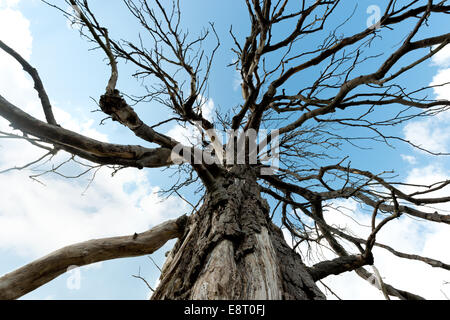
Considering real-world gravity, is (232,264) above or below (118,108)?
below

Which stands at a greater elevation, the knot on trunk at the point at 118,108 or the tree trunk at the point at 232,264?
the knot on trunk at the point at 118,108

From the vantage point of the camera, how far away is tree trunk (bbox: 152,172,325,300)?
786mm

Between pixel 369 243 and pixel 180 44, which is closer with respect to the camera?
pixel 369 243

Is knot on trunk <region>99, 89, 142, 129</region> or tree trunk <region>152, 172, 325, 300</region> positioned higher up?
knot on trunk <region>99, 89, 142, 129</region>

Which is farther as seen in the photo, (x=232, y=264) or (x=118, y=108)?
(x=118, y=108)

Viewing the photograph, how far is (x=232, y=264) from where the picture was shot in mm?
894

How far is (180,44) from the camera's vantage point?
3412 millimetres

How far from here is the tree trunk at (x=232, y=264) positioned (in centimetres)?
79

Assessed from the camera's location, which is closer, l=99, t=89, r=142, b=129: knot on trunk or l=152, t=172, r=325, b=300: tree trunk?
l=152, t=172, r=325, b=300: tree trunk

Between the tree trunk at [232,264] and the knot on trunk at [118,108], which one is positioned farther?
the knot on trunk at [118,108]
